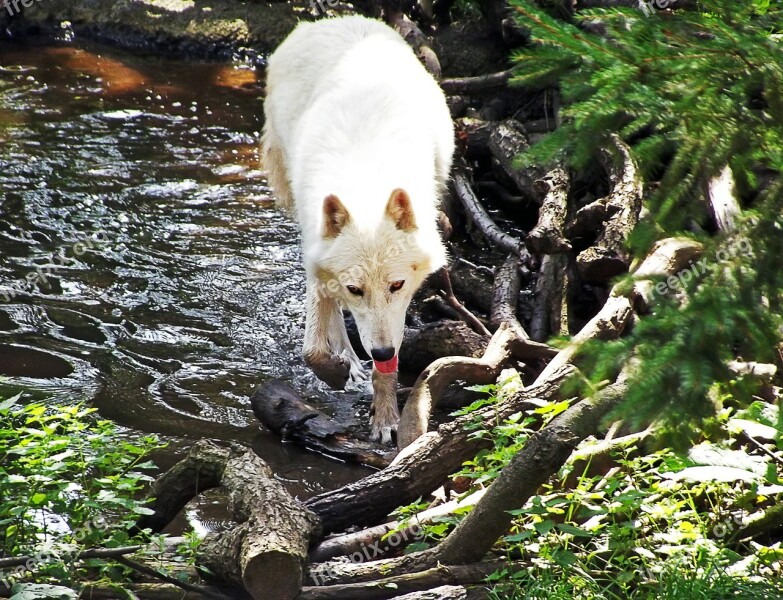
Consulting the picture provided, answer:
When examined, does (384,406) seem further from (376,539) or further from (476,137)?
(476,137)

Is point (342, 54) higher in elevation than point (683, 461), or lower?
higher

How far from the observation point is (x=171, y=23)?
14.2m

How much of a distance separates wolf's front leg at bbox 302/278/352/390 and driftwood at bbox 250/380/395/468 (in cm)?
32

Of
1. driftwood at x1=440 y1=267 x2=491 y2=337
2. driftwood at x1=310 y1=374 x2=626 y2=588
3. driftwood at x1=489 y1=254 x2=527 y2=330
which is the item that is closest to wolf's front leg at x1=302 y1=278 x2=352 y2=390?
driftwood at x1=440 y1=267 x2=491 y2=337

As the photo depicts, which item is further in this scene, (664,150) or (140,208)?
(140,208)

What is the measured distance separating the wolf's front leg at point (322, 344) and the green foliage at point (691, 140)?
10.2ft

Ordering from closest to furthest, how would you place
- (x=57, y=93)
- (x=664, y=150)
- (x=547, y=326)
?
(x=664, y=150) → (x=547, y=326) → (x=57, y=93)

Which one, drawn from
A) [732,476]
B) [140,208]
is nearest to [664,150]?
[732,476]

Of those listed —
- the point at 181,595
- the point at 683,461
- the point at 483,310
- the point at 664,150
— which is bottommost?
the point at 483,310

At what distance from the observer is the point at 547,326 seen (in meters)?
5.62

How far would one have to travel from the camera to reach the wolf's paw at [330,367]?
5367 millimetres

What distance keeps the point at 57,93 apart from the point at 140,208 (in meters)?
4.00

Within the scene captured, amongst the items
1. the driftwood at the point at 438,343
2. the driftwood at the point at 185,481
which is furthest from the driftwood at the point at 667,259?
the driftwood at the point at 185,481

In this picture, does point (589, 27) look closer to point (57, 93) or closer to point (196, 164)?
point (196, 164)
